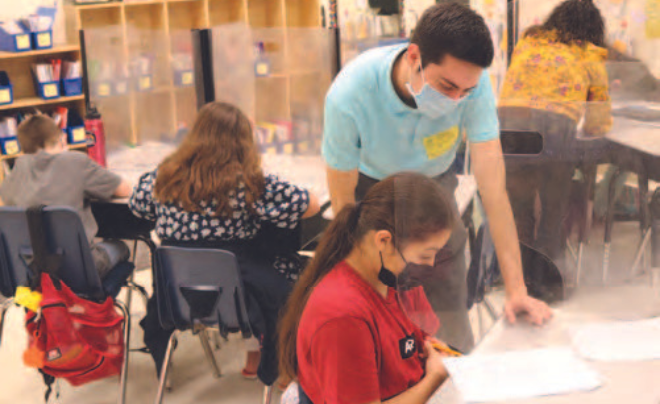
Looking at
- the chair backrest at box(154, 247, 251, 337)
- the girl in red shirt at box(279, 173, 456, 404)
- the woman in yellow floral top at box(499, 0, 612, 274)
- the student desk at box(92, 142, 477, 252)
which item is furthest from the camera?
the student desk at box(92, 142, 477, 252)

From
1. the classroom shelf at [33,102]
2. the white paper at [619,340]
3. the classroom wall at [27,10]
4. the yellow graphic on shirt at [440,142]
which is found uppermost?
the classroom wall at [27,10]

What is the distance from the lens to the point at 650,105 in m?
1.44

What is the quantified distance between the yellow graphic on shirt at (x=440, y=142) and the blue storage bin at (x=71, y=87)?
11.7 ft

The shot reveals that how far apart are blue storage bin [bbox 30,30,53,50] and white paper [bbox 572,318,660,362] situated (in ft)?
13.5

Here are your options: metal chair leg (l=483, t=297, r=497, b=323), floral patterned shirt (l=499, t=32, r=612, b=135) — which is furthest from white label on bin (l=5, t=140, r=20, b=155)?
metal chair leg (l=483, t=297, r=497, b=323)

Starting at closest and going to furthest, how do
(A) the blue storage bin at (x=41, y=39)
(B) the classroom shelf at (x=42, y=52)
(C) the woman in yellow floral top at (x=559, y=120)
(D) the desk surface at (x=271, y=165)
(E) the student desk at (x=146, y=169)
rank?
1. (C) the woman in yellow floral top at (x=559, y=120)
2. (E) the student desk at (x=146, y=169)
3. (D) the desk surface at (x=271, y=165)
4. (B) the classroom shelf at (x=42, y=52)
5. (A) the blue storage bin at (x=41, y=39)

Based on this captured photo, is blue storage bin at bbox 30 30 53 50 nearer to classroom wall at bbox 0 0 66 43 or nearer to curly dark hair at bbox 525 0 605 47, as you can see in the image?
classroom wall at bbox 0 0 66 43

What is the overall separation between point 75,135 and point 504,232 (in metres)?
3.91

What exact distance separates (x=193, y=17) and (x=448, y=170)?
357 cm

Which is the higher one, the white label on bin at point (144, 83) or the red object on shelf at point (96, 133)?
the white label on bin at point (144, 83)

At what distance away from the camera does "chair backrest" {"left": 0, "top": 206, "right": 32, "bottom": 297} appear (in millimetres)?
2553

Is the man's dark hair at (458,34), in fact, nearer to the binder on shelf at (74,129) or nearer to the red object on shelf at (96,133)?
the red object on shelf at (96,133)

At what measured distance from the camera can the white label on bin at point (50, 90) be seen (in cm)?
464

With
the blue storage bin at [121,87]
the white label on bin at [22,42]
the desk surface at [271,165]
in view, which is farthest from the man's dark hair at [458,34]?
the white label on bin at [22,42]
